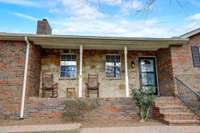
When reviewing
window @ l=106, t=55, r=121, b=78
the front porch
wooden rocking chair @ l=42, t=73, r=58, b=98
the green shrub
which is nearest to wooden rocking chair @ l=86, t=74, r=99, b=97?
the front porch

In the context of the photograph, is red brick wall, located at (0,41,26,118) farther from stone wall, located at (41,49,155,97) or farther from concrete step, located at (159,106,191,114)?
concrete step, located at (159,106,191,114)

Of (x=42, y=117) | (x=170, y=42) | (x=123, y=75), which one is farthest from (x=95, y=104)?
(x=170, y=42)

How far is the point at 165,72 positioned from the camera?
849cm

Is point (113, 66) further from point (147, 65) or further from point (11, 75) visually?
point (11, 75)

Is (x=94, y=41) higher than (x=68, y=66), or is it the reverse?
(x=94, y=41)

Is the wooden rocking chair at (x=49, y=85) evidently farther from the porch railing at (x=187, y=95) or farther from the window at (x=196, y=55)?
the window at (x=196, y=55)

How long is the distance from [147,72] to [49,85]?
15.5 feet

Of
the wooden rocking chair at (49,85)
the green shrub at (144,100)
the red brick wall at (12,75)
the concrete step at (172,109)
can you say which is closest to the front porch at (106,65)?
the wooden rocking chair at (49,85)

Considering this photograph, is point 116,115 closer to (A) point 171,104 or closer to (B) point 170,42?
(A) point 171,104

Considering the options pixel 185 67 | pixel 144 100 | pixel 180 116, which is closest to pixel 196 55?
pixel 185 67

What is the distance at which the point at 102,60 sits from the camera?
359 inches

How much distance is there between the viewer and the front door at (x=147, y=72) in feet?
30.2

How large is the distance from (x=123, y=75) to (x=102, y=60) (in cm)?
126

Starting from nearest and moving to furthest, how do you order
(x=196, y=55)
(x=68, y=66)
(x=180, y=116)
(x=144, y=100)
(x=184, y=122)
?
(x=184, y=122)
(x=180, y=116)
(x=144, y=100)
(x=196, y=55)
(x=68, y=66)
